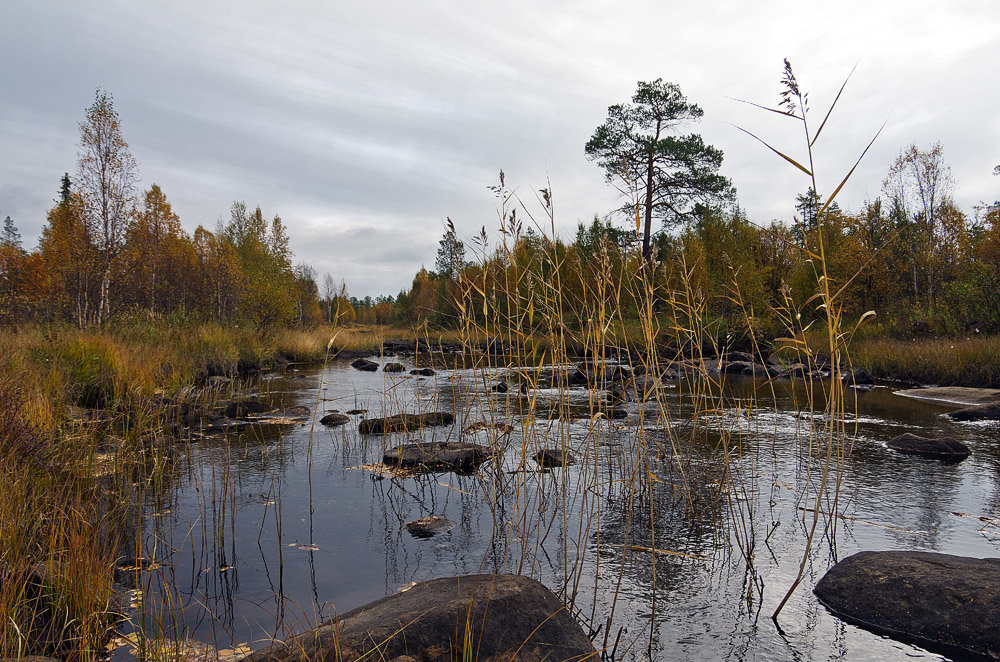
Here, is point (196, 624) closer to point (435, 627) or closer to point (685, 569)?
point (435, 627)

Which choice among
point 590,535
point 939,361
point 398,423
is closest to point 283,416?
point 398,423

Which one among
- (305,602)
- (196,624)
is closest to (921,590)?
(305,602)

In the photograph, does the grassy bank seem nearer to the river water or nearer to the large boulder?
the river water

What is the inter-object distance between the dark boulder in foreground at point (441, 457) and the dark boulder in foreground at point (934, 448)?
4.32 meters

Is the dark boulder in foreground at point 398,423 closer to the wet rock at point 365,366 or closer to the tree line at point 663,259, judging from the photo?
the tree line at point 663,259

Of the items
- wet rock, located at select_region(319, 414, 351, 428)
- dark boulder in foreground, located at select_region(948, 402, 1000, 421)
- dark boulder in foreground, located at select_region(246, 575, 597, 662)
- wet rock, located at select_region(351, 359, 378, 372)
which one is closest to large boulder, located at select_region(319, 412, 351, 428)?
wet rock, located at select_region(319, 414, 351, 428)

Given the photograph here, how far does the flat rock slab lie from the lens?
8.52 m

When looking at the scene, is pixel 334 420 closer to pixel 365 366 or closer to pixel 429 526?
pixel 429 526

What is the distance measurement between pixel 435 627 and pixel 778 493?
3.44 m

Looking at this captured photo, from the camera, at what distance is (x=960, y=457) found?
17.4ft

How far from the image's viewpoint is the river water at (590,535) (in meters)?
2.54

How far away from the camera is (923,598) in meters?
2.48

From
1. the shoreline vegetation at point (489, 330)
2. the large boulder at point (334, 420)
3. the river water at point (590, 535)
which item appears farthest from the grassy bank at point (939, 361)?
the large boulder at point (334, 420)

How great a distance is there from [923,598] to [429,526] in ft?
9.06
